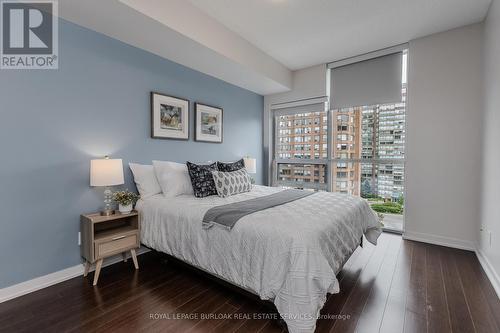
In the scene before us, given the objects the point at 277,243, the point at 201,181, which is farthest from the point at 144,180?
the point at 277,243

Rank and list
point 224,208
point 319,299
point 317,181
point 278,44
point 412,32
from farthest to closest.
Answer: point 317,181
point 278,44
point 412,32
point 224,208
point 319,299

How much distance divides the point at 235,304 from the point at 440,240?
2977mm

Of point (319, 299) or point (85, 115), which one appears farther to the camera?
point (85, 115)

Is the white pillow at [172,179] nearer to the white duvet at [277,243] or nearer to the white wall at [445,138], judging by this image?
the white duvet at [277,243]

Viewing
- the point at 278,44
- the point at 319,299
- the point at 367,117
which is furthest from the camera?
the point at 367,117

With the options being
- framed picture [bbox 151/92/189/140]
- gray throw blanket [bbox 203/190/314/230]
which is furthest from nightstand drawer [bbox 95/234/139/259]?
framed picture [bbox 151/92/189/140]

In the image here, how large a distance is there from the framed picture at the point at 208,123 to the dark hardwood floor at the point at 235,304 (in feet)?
6.45

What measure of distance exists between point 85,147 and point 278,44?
290 centimetres

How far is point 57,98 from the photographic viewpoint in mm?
2145

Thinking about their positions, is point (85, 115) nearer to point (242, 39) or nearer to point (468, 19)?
point (242, 39)

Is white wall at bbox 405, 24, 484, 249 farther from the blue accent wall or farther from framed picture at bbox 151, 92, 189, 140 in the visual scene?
the blue accent wall

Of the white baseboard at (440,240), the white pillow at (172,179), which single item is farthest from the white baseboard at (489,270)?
the white pillow at (172,179)

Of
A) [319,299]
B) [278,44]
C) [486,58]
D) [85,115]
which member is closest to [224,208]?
[319,299]

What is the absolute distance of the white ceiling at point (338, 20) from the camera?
8.17ft
